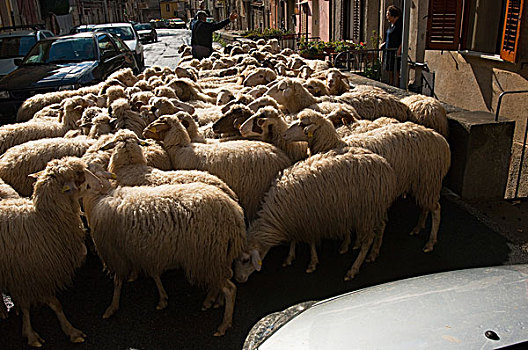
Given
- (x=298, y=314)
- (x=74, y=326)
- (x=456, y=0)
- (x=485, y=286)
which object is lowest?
(x=74, y=326)

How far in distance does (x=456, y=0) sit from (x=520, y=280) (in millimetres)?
7373

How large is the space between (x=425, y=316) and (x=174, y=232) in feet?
5.94

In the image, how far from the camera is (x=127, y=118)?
500 cm

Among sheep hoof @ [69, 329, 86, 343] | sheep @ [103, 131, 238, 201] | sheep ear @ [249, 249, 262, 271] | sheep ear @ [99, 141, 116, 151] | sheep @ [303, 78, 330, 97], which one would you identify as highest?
sheep @ [303, 78, 330, 97]

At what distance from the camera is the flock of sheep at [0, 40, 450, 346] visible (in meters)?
3.13

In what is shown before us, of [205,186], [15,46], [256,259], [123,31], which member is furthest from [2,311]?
[123,31]

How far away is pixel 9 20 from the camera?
21.9 m

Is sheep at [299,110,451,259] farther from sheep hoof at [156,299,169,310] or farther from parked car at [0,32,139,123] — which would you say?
parked car at [0,32,139,123]

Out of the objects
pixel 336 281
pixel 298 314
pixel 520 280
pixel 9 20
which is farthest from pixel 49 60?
pixel 9 20

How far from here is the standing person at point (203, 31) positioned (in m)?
11.4

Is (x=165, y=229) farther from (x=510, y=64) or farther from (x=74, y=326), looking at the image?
(x=510, y=64)

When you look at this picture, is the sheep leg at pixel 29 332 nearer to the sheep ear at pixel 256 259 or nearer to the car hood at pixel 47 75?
the sheep ear at pixel 256 259

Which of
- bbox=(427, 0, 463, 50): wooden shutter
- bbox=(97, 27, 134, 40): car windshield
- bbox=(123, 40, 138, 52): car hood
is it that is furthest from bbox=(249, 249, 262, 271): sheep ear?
bbox=(97, 27, 134, 40): car windshield

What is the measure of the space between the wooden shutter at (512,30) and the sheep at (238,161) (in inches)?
176
